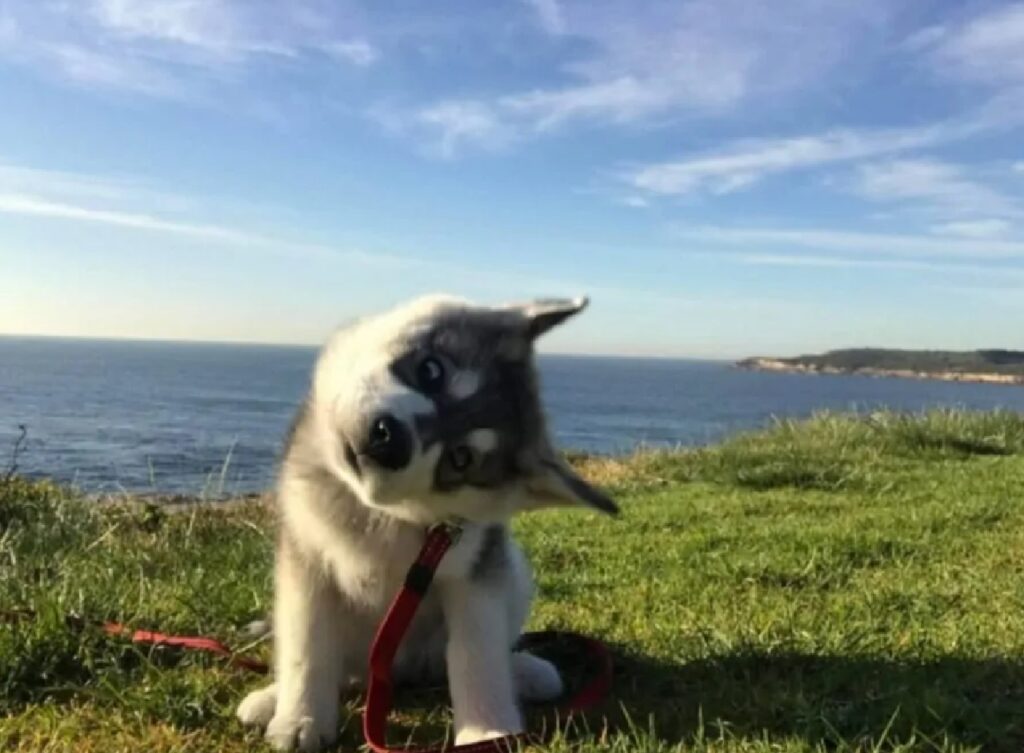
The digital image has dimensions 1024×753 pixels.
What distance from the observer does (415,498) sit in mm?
3189

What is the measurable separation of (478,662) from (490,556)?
355 millimetres

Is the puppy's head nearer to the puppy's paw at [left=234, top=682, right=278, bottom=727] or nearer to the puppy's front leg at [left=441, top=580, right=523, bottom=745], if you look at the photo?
the puppy's front leg at [left=441, top=580, right=523, bottom=745]

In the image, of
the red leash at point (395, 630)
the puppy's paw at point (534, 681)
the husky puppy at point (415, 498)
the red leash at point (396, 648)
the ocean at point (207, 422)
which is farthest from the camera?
the ocean at point (207, 422)

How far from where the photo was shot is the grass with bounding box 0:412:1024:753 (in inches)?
139

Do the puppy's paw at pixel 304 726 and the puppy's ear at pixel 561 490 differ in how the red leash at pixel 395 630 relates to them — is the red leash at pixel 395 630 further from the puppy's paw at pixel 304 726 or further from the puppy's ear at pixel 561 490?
the puppy's ear at pixel 561 490

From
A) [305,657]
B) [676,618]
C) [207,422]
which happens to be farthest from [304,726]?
[207,422]

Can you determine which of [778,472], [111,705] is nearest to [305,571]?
[111,705]

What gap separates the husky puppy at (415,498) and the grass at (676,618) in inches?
10.0

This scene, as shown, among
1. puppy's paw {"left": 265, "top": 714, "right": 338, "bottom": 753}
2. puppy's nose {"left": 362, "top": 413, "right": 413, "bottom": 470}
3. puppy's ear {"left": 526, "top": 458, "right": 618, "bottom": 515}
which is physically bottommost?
puppy's paw {"left": 265, "top": 714, "right": 338, "bottom": 753}

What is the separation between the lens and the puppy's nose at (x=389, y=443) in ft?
9.49

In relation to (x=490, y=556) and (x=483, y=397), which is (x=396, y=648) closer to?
(x=490, y=556)

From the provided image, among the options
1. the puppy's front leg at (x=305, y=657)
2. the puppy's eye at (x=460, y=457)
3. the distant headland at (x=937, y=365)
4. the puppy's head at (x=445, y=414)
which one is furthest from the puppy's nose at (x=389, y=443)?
the distant headland at (x=937, y=365)

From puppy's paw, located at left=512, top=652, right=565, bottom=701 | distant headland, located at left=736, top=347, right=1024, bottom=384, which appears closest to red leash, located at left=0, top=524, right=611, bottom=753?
puppy's paw, located at left=512, top=652, right=565, bottom=701

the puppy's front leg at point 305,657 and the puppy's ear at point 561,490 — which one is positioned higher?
the puppy's ear at point 561,490
